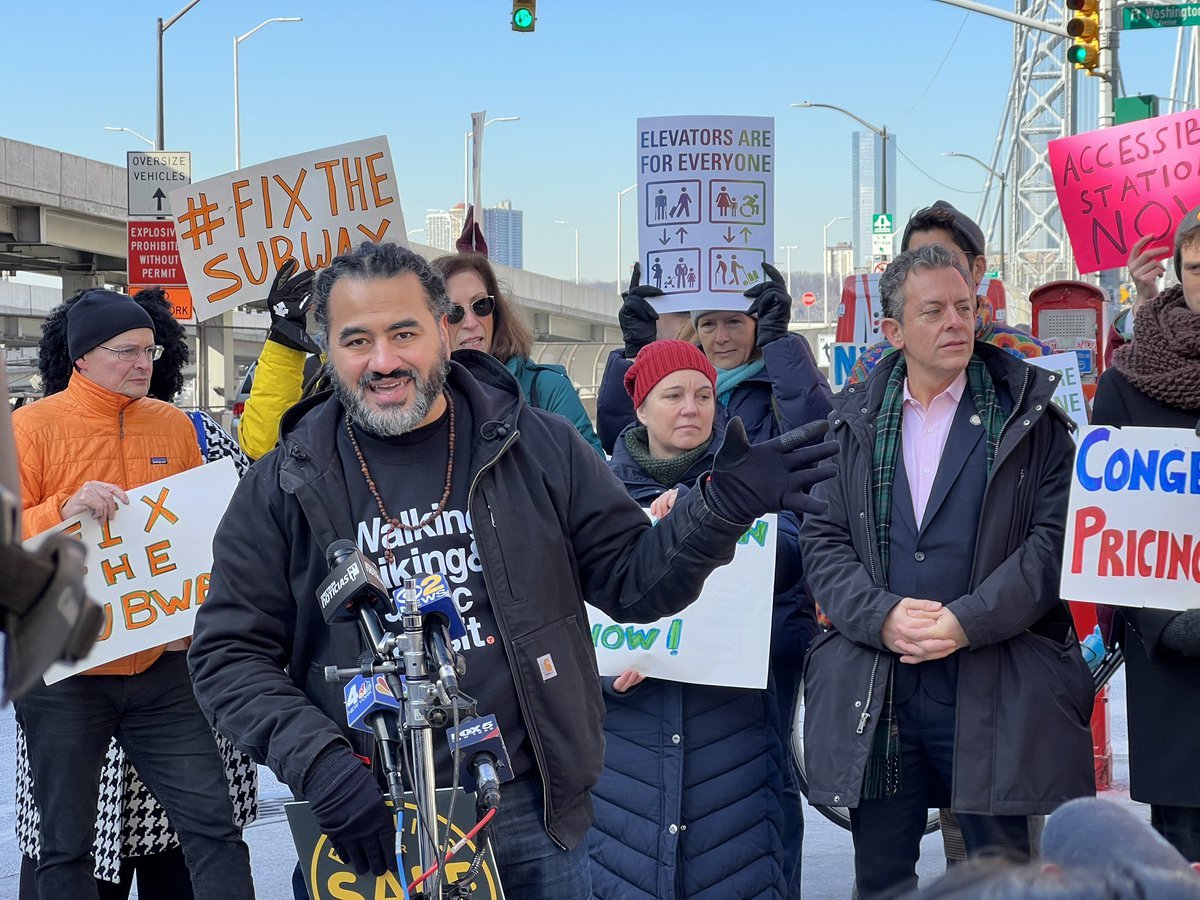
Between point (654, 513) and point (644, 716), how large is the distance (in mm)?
621

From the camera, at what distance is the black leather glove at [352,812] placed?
2.74 metres

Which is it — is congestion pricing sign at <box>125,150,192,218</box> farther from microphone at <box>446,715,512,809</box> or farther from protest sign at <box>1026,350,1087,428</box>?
microphone at <box>446,715,512,809</box>

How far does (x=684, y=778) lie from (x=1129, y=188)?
322 cm

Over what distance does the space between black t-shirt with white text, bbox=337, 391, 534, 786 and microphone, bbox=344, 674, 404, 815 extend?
0.41 meters

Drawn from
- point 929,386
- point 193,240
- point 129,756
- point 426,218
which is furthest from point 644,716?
point 426,218

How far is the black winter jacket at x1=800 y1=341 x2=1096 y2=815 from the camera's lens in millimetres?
4012

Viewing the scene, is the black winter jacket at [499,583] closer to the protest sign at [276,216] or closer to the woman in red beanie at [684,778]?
the woman in red beanie at [684,778]

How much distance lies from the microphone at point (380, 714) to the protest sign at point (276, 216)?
320 cm

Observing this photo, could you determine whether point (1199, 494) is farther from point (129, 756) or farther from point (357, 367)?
point (129, 756)

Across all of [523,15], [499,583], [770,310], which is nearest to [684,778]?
[499,583]

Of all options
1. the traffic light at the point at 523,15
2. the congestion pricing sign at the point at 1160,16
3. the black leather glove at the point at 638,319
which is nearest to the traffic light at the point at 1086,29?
the congestion pricing sign at the point at 1160,16

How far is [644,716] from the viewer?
4.56 meters

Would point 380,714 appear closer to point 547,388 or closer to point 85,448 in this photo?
point 85,448

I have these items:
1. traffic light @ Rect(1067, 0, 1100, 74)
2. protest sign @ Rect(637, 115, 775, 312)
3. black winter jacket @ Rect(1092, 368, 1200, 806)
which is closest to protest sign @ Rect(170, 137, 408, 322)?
protest sign @ Rect(637, 115, 775, 312)
